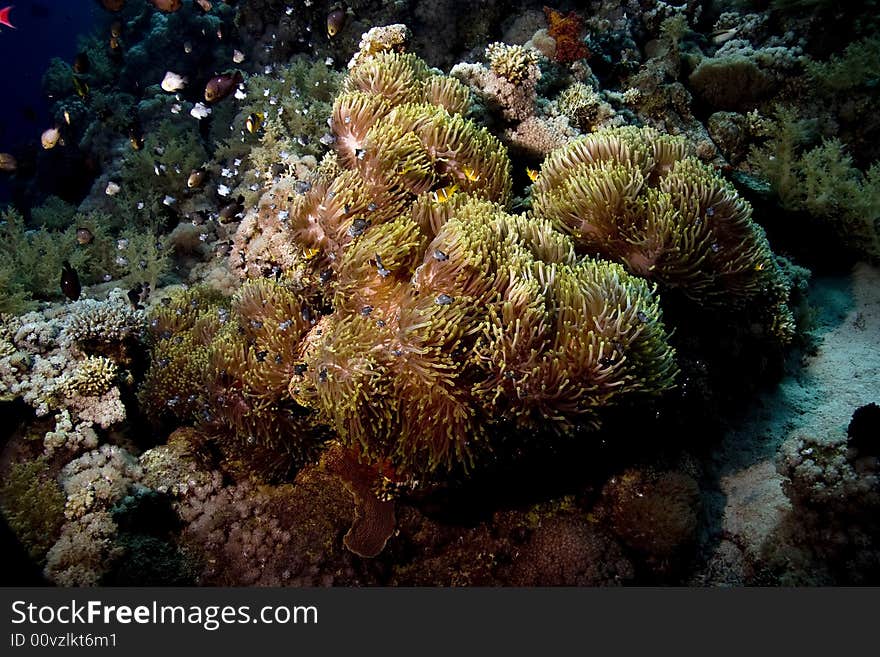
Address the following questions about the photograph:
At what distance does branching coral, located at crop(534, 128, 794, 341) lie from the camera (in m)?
3.66

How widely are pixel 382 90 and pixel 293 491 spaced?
3.51 metres

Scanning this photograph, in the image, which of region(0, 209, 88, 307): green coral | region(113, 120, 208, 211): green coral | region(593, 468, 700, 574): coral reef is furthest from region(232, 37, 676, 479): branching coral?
region(113, 120, 208, 211): green coral

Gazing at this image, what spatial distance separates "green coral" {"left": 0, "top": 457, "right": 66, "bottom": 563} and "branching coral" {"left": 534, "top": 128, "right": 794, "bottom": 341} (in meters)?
4.43

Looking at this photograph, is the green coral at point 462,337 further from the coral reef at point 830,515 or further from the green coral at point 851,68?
the green coral at point 851,68

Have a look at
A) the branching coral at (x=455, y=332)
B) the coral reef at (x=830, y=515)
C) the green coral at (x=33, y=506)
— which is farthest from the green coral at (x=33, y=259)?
the coral reef at (x=830, y=515)

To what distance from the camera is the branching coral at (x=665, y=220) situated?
3662 mm

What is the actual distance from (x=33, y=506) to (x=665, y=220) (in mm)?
5103

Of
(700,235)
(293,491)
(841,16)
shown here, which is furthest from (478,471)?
(841,16)

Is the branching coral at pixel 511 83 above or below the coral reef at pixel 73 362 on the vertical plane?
above

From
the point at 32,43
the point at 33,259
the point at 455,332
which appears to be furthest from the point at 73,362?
the point at 32,43

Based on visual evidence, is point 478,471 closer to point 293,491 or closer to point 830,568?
point 293,491

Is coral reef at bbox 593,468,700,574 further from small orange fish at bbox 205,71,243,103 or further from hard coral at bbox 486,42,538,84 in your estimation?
small orange fish at bbox 205,71,243,103

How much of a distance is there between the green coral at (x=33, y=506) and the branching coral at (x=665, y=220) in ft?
14.5

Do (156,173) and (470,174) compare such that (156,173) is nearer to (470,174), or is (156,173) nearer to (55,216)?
(55,216)
